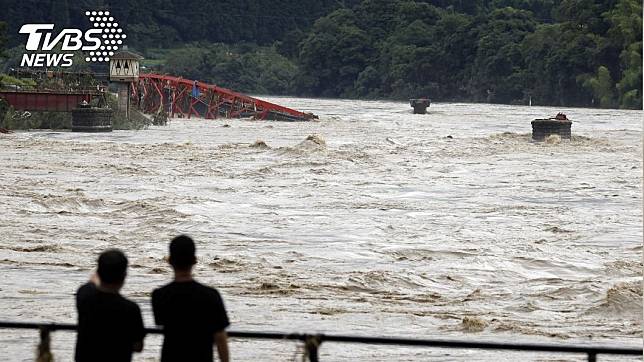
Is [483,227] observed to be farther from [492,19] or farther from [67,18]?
[67,18]

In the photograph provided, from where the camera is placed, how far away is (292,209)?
32875 millimetres

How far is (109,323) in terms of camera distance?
827cm

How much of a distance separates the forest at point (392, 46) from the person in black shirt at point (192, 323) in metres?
101

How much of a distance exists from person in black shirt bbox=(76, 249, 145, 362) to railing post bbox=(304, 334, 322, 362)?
0.91 m

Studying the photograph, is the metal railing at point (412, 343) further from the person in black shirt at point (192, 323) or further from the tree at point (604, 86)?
the tree at point (604, 86)

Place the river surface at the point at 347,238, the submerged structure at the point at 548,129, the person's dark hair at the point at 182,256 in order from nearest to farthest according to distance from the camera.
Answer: the person's dark hair at the point at 182,256
the river surface at the point at 347,238
the submerged structure at the point at 548,129

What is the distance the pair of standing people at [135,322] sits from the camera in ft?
27.1

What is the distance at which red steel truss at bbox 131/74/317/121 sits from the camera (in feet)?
289

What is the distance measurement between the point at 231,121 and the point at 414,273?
66450mm

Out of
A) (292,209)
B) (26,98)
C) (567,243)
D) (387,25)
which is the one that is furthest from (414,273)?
(387,25)

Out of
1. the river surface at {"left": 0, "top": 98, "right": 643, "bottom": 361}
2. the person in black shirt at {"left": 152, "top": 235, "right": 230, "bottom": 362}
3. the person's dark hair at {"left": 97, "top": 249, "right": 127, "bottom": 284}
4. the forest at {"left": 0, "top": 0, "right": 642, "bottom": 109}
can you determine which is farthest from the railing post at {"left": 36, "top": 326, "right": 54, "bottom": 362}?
the forest at {"left": 0, "top": 0, "right": 642, "bottom": 109}

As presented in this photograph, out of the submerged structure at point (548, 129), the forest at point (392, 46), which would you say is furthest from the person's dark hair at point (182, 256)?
the forest at point (392, 46)

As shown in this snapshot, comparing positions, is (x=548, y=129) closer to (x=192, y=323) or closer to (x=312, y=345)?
(x=192, y=323)

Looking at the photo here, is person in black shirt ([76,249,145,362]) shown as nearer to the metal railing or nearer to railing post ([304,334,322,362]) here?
the metal railing
